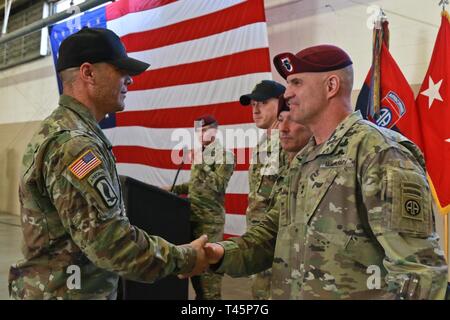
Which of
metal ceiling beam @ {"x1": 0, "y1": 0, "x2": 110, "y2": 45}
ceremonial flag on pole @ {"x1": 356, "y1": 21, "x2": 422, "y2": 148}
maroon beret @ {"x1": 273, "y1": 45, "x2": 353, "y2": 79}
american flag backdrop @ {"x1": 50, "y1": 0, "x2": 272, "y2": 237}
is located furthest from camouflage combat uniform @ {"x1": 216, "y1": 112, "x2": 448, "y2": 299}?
metal ceiling beam @ {"x1": 0, "y1": 0, "x2": 110, "y2": 45}

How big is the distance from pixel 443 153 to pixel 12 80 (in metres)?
8.57

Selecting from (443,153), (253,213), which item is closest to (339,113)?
(253,213)

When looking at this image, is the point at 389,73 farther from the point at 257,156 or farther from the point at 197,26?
the point at 197,26

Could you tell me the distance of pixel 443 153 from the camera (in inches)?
103

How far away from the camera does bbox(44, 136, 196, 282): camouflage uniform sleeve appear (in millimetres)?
1097

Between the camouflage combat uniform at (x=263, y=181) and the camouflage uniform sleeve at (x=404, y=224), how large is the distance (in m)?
1.31

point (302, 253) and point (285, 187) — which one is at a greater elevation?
point (285, 187)

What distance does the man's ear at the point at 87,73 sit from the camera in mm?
1296

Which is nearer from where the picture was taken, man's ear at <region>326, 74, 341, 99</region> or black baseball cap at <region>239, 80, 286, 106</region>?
man's ear at <region>326, 74, 341, 99</region>

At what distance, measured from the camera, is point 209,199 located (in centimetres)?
289

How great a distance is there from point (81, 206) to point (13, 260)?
4.13 m

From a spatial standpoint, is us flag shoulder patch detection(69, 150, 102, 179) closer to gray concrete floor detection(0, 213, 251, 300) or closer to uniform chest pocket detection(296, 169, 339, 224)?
uniform chest pocket detection(296, 169, 339, 224)

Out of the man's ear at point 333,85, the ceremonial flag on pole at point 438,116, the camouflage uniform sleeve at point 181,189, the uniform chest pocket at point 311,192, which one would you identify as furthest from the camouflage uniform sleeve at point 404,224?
the camouflage uniform sleeve at point 181,189

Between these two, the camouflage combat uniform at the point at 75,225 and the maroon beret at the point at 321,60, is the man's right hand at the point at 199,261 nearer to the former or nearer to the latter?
the camouflage combat uniform at the point at 75,225
